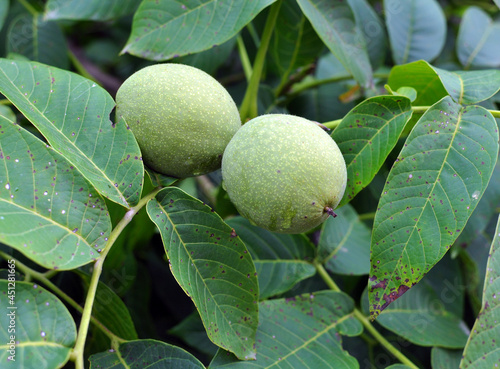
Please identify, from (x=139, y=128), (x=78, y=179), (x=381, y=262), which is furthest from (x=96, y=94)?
(x=381, y=262)

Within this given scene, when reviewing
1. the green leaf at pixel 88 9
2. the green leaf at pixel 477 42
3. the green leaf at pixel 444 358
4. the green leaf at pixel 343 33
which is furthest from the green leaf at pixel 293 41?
the green leaf at pixel 444 358

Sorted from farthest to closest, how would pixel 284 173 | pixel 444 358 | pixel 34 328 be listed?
pixel 444 358
pixel 284 173
pixel 34 328

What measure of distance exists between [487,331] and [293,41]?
1.03 metres

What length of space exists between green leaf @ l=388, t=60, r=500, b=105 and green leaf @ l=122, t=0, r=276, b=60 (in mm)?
477

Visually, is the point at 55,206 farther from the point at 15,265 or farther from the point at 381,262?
the point at 381,262

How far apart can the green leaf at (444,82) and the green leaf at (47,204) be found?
2.73 ft

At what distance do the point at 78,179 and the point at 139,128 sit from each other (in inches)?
7.2

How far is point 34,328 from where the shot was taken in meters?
0.76

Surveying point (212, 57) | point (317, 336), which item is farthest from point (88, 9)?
point (317, 336)

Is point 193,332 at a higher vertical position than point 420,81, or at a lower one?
lower

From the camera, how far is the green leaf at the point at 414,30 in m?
1.62

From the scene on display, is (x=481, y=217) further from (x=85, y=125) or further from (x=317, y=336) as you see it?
(x=85, y=125)

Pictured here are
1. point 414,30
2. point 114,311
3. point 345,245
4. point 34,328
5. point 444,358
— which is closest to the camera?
point 34,328

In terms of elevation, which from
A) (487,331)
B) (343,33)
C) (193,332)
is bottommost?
(193,332)
